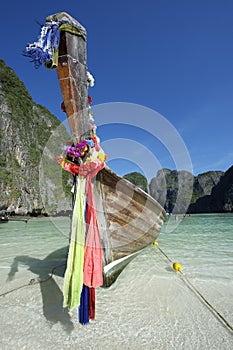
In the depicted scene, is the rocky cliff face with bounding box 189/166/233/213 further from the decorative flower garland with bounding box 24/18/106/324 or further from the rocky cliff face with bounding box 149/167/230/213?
the decorative flower garland with bounding box 24/18/106/324

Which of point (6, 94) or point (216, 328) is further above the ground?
point (6, 94)

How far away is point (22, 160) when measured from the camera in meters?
47.4

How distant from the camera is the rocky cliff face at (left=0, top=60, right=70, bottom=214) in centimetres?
4085

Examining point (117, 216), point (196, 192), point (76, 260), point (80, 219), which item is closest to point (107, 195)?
point (117, 216)

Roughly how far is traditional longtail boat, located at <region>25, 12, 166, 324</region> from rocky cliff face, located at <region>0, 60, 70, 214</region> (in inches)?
1293

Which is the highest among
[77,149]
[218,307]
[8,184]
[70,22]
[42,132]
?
[42,132]

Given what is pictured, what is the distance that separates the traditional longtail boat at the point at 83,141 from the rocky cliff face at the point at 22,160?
32.8m

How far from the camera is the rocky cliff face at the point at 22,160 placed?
40.8m

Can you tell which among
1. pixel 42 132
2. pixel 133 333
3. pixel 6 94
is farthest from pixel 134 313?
pixel 42 132

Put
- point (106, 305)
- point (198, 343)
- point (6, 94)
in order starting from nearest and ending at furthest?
point (198, 343) < point (106, 305) < point (6, 94)

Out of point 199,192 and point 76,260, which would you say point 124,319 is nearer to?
point 76,260

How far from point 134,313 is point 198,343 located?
2.16 feet

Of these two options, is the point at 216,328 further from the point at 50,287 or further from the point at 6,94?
the point at 6,94

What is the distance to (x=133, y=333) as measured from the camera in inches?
68.4
